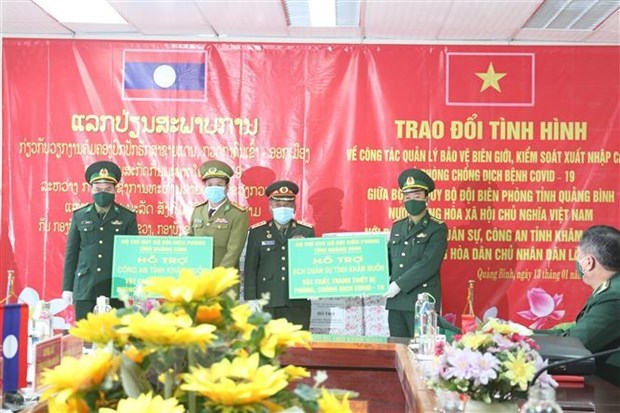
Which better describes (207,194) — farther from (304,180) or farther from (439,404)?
(439,404)

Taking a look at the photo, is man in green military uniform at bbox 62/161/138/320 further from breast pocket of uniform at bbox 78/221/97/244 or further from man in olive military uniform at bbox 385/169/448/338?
man in olive military uniform at bbox 385/169/448/338

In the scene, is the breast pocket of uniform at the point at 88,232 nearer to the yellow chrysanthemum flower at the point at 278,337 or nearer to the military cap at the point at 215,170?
the military cap at the point at 215,170

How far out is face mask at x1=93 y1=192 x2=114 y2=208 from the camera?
5.29 metres

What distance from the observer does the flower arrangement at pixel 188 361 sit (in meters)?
0.93

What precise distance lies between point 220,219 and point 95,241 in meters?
0.87

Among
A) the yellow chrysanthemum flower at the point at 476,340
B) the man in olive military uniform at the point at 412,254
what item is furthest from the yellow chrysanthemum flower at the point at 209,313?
the man in olive military uniform at the point at 412,254

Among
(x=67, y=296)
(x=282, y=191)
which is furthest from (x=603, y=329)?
(x=67, y=296)

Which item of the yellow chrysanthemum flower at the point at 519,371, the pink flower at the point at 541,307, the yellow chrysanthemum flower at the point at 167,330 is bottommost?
the pink flower at the point at 541,307

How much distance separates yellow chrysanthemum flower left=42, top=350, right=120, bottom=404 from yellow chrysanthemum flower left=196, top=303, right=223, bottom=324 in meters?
0.13

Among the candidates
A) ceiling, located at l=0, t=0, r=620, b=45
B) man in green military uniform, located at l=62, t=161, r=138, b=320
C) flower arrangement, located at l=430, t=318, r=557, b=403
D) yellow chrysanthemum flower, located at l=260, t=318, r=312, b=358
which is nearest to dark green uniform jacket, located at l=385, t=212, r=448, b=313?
ceiling, located at l=0, t=0, r=620, b=45

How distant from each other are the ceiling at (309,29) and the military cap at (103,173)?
1103 millimetres

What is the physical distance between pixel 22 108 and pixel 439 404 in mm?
4879

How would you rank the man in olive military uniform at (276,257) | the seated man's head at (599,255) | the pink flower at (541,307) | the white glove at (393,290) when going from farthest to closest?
1. the pink flower at (541,307)
2. the man in olive military uniform at (276,257)
3. the white glove at (393,290)
4. the seated man's head at (599,255)

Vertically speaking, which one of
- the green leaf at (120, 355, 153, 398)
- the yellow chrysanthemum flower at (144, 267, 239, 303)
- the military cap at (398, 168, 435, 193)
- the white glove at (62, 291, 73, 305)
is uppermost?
the military cap at (398, 168, 435, 193)
